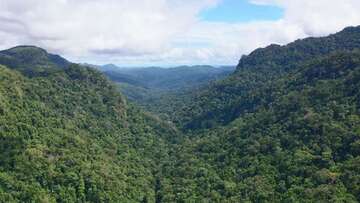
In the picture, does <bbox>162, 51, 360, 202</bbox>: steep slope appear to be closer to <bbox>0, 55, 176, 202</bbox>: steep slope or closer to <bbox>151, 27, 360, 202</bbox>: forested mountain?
<bbox>151, 27, 360, 202</bbox>: forested mountain

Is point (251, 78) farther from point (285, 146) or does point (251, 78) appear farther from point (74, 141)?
point (74, 141)

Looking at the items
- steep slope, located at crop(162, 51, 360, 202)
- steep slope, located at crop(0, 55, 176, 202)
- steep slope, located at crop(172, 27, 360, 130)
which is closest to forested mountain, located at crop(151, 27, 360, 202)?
steep slope, located at crop(162, 51, 360, 202)

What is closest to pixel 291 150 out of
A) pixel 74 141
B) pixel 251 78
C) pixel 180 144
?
pixel 74 141

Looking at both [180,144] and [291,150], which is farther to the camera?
[180,144]

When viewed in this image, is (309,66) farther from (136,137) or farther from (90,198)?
(90,198)

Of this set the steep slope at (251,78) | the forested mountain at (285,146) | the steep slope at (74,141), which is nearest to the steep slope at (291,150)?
the forested mountain at (285,146)

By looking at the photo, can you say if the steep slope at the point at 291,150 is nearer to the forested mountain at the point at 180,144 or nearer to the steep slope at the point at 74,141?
the forested mountain at the point at 180,144
